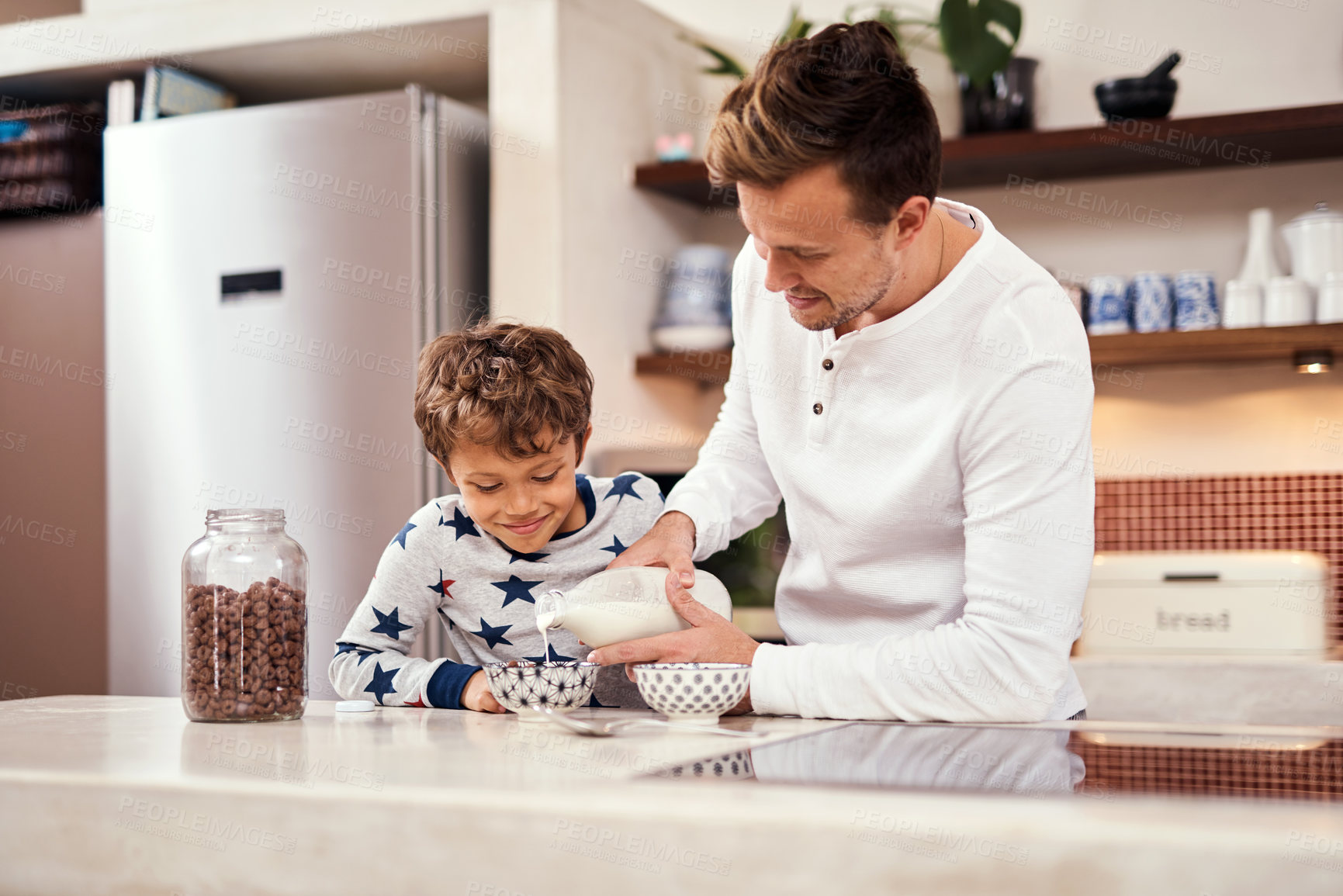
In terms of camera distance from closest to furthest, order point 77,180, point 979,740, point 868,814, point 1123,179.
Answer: point 868,814
point 979,740
point 1123,179
point 77,180

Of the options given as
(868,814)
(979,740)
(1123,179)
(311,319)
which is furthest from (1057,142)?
(868,814)

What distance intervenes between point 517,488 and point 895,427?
42 cm

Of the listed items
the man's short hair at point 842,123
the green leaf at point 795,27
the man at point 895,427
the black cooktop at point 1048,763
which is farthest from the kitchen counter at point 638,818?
the green leaf at point 795,27

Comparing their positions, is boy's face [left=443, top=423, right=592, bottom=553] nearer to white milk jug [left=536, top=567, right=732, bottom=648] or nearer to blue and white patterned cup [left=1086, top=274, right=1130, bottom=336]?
white milk jug [left=536, top=567, right=732, bottom=648]

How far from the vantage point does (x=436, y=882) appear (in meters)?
0.79

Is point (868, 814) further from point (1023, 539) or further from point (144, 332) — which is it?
point (144, 332)

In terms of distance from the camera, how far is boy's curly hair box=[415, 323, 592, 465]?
137cm

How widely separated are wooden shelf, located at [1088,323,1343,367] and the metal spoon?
1.56m

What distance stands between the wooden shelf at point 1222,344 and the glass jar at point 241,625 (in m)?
1.68

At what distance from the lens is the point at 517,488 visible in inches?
55.5

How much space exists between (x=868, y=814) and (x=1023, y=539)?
509 millimetres

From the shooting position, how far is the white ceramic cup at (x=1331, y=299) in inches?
94.7

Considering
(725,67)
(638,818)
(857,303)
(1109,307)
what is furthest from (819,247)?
(725,67)

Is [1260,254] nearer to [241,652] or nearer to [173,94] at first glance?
[241,652]
